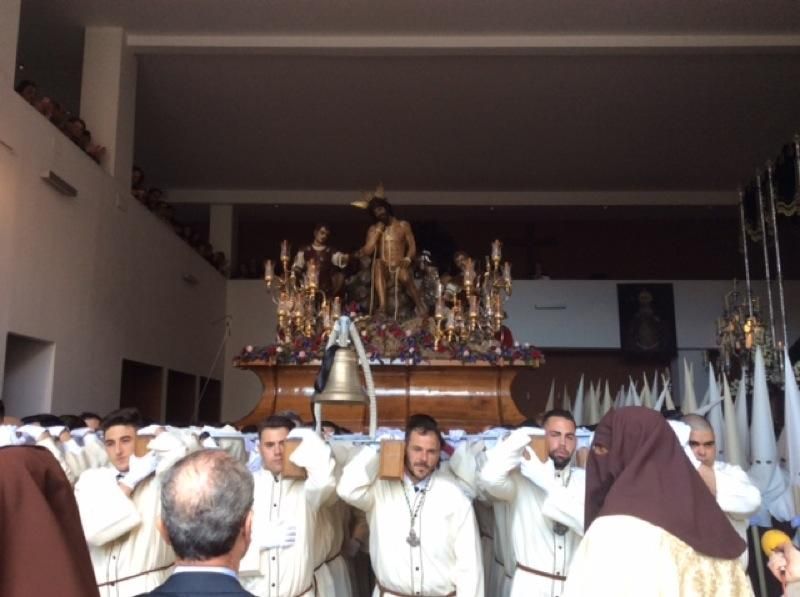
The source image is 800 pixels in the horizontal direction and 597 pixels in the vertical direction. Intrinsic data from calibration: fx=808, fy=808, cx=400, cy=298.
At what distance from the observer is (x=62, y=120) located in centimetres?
798

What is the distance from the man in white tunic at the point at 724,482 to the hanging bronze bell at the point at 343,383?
4.87 ft

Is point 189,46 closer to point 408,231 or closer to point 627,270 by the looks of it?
point 408,231

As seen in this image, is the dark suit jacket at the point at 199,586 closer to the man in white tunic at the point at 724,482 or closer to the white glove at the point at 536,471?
the white glove at the point at 536,471

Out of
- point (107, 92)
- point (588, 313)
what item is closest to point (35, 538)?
point (107, 92)

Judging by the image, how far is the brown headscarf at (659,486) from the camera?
2170 millimetres

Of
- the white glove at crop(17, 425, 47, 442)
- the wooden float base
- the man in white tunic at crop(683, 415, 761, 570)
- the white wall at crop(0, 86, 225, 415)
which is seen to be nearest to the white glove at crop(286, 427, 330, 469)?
the white glove at crop(17, 425, 47, 442)

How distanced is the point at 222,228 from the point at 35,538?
44.0ft

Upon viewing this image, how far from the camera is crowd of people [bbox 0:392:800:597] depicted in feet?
7.14

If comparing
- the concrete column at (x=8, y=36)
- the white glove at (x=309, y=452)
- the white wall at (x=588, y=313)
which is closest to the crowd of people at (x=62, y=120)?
the concrete column at (x=8, y=36)

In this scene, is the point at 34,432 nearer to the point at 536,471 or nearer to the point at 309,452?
the point at 309,452

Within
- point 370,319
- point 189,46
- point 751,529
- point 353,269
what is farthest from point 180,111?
point 751,529

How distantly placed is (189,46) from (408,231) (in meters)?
3.54

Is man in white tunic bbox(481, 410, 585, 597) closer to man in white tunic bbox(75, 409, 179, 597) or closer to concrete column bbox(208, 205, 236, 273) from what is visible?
man in white tunic bbox(75, 409, 179, 597)

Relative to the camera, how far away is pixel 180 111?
37.3 ft
